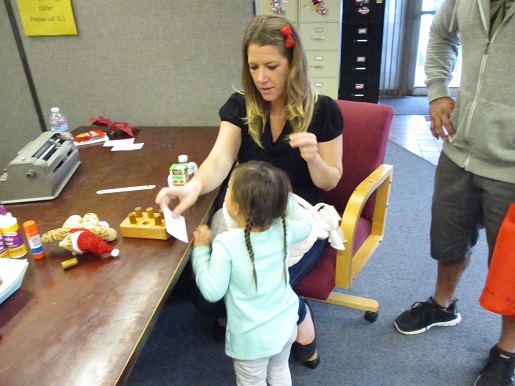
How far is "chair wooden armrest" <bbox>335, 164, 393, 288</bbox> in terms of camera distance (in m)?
1.33

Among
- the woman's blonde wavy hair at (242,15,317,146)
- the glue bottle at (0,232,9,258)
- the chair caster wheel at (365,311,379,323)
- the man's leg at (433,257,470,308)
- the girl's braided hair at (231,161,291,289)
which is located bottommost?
the chair caster wheel at (365,311,379,323)

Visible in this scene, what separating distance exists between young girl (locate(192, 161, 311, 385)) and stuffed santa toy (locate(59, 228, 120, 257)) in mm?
220

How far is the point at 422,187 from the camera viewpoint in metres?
3.03

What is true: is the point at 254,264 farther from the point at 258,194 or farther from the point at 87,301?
the point at 87,301

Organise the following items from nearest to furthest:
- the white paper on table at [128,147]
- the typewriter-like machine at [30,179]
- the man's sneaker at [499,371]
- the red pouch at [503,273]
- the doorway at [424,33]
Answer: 1. the red pouch at [503,273]
2. the typewriter-like machine at [30,179]
3. the man's sneaker at [499,371]
4. the white paper on table at [128,147]
5. the doorway at [424,33]

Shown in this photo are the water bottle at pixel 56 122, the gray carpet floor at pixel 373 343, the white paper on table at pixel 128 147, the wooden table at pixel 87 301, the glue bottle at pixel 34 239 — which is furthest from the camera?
the water bottle at pixel 56 122

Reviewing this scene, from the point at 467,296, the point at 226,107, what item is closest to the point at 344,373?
the point at 467,296

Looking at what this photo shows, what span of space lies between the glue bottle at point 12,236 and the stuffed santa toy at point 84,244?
107 millimetres

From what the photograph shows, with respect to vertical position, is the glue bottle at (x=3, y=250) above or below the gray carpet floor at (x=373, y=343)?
above

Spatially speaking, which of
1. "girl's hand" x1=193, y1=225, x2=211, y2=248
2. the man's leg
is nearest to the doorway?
the man's leg

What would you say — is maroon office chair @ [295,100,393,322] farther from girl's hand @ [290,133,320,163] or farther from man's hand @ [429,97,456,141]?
girl's hand @ [290,133,320,163]

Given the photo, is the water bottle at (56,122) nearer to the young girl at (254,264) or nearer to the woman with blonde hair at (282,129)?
the woman with blonde hair at (282,129)

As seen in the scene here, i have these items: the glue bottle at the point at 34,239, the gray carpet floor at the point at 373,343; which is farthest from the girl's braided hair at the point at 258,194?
the gray carpet floor at the point at 373,343

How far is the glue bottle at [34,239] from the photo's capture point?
0.98 m
